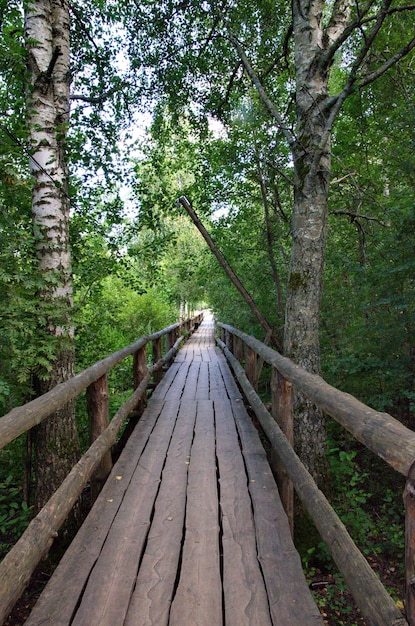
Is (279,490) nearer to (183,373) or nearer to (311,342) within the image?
(311,342)

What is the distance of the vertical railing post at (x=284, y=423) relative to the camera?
293cm

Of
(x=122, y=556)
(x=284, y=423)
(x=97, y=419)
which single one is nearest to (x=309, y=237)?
(x=284, y=423)

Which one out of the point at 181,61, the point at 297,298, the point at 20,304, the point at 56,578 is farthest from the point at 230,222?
the point at 56,578

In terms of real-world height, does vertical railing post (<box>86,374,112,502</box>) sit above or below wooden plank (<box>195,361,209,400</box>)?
above

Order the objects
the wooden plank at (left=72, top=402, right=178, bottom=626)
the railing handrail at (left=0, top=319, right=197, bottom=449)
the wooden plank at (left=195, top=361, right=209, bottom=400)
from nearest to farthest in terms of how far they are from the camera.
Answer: the railing handrail at (left=0, top=319, right=197, bottom=449), the wooden plank at (left=72, top=402, right=178, bottom=626), the wooden plank at (left=195, top=361, right=209, bottom=400)

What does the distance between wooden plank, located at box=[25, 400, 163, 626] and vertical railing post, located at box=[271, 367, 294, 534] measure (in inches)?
51.3

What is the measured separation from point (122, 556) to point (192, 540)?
1.46ft

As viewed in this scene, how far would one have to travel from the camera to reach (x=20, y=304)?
2947 millimetres

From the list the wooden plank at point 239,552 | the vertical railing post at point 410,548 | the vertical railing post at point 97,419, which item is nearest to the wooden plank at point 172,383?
the wooden plank at point 239,552

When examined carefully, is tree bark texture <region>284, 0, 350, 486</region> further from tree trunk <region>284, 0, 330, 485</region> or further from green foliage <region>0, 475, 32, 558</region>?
green foliage <region>0, 475, 32, 558</region>

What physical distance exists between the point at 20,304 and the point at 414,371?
Result: 15.9ft

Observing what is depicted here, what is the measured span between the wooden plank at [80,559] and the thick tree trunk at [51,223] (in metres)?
0.66

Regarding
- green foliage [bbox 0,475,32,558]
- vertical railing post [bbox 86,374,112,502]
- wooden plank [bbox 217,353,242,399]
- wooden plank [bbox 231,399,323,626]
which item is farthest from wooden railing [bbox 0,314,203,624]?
wooden plank [bbox 217,353,242,399]

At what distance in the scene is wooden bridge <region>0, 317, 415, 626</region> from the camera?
1.54 m
